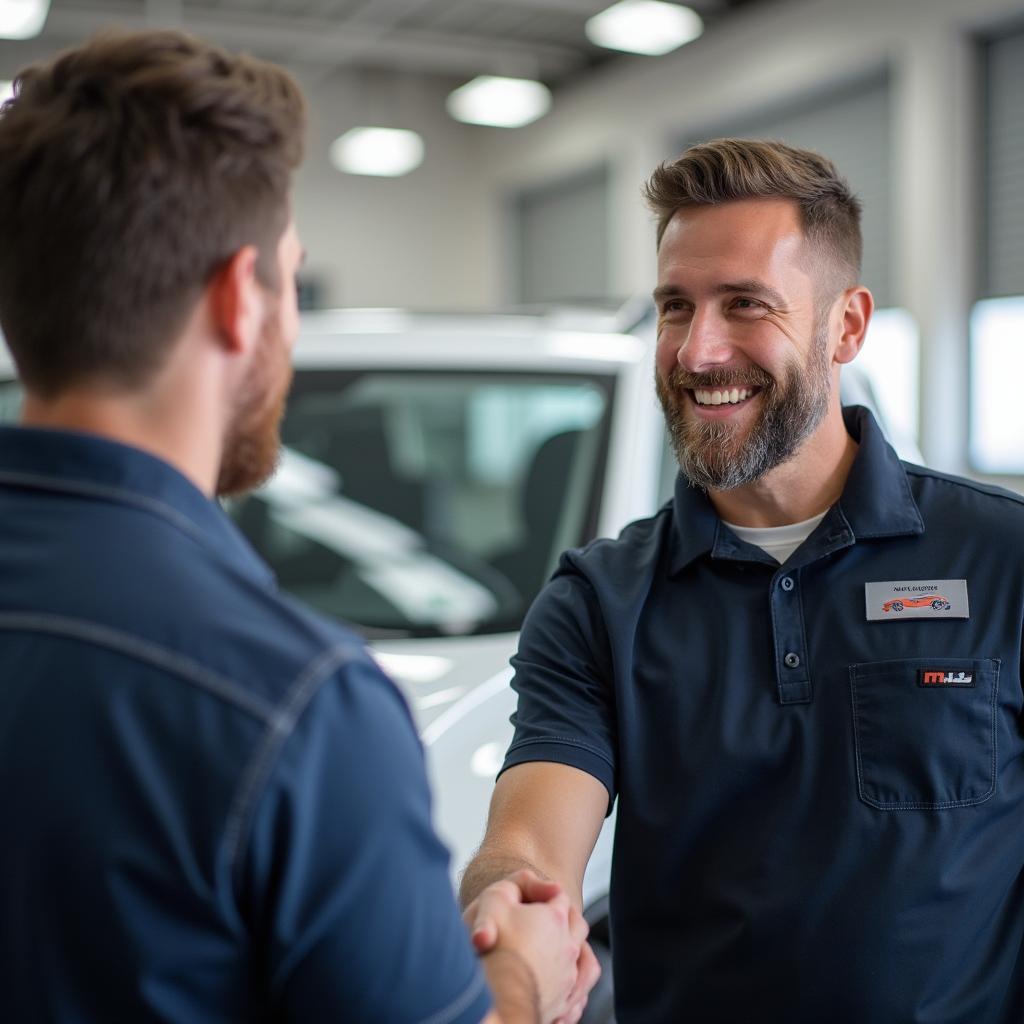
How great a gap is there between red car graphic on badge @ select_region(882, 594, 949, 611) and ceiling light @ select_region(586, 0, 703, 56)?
6.36 metres

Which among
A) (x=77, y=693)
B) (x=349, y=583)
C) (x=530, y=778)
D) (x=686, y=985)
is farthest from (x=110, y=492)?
(x=349, y=583)

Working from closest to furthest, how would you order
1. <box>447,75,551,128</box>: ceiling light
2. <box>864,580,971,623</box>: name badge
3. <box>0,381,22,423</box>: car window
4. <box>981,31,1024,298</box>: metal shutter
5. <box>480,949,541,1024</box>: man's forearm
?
<box>480,949,541,1024</box>: man's forearm < <box>864,580,971,623</box>: name badge < <box>0,381,22,423</box>: car window < <box>981,31,1024,298</box>: metal shutter < <box>447,75,551,128</box>: ceiling light

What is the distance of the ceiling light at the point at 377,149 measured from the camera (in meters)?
9.80

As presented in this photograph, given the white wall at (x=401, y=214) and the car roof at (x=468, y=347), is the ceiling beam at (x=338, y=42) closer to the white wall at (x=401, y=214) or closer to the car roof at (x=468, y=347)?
the white wall at (x=401, y=214)

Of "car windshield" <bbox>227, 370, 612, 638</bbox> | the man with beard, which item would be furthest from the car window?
the man with beard

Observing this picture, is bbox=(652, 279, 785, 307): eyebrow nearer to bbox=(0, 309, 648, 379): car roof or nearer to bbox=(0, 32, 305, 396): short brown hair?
bbox=(0, 32, 305, 396): short brown hair

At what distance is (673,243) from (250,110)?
975 mm

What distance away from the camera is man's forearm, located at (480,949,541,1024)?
1192 mm

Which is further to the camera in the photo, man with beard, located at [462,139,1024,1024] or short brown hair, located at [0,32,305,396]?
man with beard, located at [462,139,1024,1024]

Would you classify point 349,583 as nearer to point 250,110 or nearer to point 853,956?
point 853,956

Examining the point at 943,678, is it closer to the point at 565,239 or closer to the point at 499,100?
the point at 499,100

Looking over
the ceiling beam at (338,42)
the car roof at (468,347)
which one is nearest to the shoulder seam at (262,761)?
the car roof at (468,347)

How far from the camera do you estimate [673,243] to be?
72.0 inches

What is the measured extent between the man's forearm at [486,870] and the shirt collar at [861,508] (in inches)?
17.8
